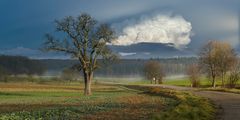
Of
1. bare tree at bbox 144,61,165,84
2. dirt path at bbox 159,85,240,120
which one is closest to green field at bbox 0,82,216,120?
dirt path at bbox 159,85,240,120

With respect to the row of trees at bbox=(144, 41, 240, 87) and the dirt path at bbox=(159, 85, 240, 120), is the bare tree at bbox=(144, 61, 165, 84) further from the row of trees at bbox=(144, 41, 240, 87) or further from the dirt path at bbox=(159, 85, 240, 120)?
the dirt path at bbox=(159, 85, 240, 120)

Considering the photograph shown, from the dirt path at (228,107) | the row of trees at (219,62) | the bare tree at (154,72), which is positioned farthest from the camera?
the bare tree at (154,72)

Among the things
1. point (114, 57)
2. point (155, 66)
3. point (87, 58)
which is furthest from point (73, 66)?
point (155, 66)

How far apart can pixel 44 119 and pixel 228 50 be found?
3374 inches

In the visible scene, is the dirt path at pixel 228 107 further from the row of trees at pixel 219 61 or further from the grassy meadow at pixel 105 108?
the row of trees at pixel 219 61

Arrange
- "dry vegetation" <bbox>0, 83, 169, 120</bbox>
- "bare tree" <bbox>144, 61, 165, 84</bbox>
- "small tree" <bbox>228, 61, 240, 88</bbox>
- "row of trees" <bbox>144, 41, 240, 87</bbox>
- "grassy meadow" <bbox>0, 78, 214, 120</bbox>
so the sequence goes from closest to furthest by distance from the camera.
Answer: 1. "grassy meadow" <bbox>0, 78, 214, 120</bbox>
2. "dry vegetation" <bbox>0, 83, 169, 120</bbox>
3. "small tree" <bbox>228, 61, 240, 88</bbox>
4. "row of trees" <bbox>144, 41, 240, 87</bbox>
5. "bare tree" <bbox>144, 61, 165, 84</bbox>

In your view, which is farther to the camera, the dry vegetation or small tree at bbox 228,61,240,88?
small tree at bbox 228,61,240,88

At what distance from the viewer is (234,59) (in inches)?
3967

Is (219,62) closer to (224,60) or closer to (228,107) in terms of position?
(224,60)

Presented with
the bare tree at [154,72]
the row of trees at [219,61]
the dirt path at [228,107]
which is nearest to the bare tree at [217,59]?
the row of trees at [219,61]

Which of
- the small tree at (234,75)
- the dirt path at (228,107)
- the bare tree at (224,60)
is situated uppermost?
the bare tree at (224,60)

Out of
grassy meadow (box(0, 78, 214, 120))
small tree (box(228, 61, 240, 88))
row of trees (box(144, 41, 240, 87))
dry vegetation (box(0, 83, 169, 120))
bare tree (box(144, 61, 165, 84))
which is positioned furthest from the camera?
bare tree (box(144, 61, 165, 84))

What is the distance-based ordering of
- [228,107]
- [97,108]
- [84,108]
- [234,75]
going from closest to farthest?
[84,108] < [97,108] < [228,107] < [234,75]

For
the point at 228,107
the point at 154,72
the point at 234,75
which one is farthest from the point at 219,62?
the point at 154,72
